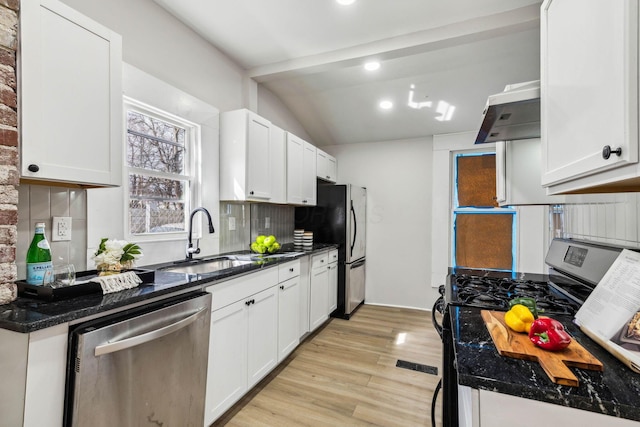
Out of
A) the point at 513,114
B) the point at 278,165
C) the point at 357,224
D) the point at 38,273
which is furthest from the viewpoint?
the point at 357,224

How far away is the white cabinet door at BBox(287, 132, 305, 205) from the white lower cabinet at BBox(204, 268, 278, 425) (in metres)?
1.12

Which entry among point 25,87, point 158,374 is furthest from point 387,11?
point 158,374

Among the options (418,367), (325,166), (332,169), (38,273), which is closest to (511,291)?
(418,367)

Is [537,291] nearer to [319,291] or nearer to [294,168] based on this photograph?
[319,291]

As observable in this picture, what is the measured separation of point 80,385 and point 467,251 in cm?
404

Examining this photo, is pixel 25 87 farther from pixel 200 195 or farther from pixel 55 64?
pixel 200 195

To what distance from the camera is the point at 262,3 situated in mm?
2158

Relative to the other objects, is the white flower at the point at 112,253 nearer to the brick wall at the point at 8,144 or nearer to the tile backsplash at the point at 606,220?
the brick wall at the point at 8,144

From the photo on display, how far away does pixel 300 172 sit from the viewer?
3482 mm

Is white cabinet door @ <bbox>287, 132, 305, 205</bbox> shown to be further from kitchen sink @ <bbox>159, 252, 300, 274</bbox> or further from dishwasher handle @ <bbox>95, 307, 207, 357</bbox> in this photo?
dishwasher handle @ <bbox>95, 307, 207, 357</bbox>

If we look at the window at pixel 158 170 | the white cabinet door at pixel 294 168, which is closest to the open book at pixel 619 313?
the window at pixel 158 170

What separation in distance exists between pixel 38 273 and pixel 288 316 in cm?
179

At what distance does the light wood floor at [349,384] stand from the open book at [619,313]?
4.55ft

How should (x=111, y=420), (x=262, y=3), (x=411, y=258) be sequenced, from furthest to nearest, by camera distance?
(x=411, y=258)
(x=262, y=3)
(x=111, y=420)
